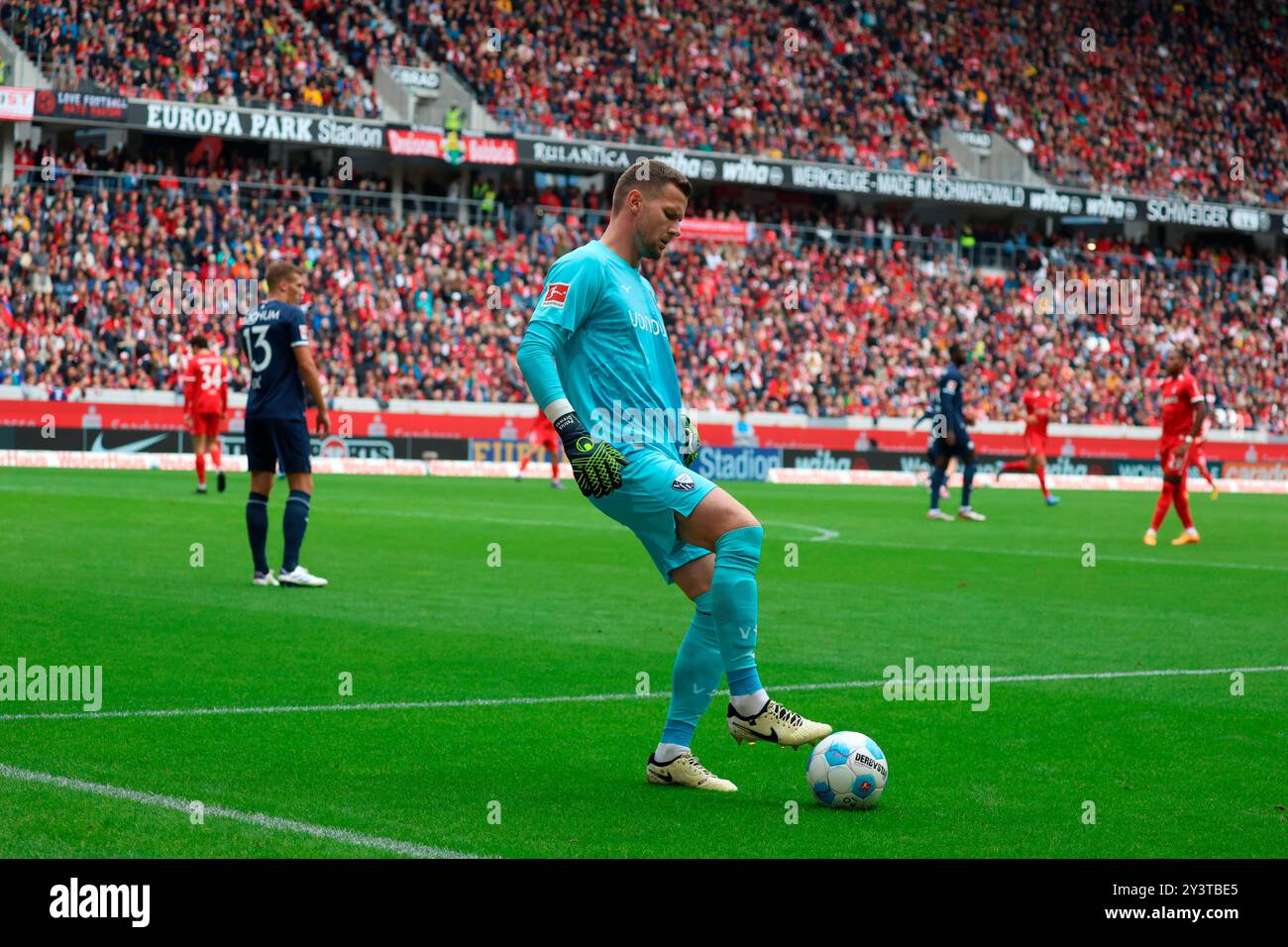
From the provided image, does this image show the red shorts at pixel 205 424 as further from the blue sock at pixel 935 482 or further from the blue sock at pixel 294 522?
the blue sock at pixel 294 522

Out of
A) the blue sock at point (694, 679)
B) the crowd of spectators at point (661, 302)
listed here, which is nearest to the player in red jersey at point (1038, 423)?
the crowd of spectators at point (661, 302)

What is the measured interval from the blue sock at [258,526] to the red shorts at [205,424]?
500 inches

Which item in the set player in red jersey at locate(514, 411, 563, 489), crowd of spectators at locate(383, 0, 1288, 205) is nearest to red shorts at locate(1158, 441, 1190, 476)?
player in red jersey at locate(514, 411, 563, 489)

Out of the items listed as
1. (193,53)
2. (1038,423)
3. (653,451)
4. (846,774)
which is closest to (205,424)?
(1038,423)

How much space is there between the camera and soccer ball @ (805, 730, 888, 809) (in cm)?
583

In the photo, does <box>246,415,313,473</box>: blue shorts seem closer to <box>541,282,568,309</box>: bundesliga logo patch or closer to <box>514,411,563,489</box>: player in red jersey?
<box>541,282,568,309</box>: bundesliga logo patch

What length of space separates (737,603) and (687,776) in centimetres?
67

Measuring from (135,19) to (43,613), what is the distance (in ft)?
105

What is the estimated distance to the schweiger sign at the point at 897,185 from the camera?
144ft

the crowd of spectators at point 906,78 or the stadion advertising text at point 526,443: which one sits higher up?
the crowd of spectators at point 906,78

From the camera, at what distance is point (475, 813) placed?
561cm

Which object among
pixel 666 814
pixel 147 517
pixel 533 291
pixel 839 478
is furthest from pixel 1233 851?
pixel 533 291

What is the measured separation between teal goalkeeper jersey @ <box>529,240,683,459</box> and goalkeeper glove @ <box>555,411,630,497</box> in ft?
0.68

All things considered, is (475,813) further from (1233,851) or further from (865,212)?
(865,212)
